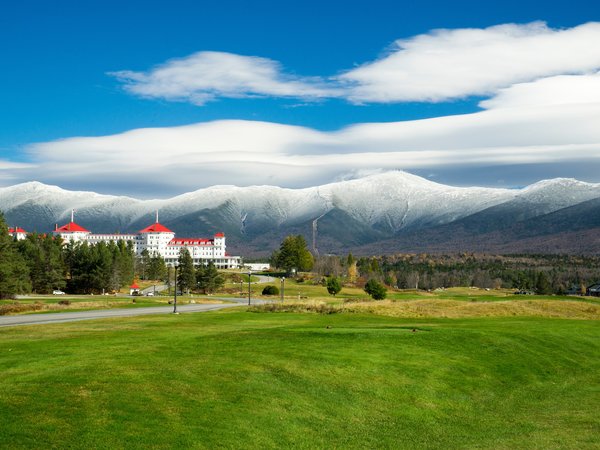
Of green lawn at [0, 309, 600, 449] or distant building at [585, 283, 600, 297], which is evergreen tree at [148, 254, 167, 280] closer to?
distant building at [585, 283, 600, 297]

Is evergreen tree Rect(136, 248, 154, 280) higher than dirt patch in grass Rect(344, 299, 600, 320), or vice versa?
Result: evergreen tree Rect(136, 248, 154, 280)

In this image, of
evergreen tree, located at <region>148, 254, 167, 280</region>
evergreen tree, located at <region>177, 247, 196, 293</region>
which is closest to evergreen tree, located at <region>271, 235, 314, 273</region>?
evergreen tree, located at <region>148, 254, 167, 280</region>

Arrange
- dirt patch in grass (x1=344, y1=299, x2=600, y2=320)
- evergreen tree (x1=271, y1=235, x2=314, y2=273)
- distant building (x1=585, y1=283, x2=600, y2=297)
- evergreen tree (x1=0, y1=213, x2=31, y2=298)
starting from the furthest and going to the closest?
evergreen tree (x1=271, y1=235, x2=314, y2=273)
distant building (x1=585, y1=283, x2=600, y2=297)
evergreen tree (x1=0, y1=213, x2=31, y2=298)
dirt patch in grass (x1=344, y1=299, x2=600, y2=320)

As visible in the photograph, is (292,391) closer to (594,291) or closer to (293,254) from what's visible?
(293,254)


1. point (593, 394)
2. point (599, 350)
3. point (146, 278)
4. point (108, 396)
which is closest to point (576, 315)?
point (599, 350)

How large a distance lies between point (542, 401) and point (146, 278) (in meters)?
167

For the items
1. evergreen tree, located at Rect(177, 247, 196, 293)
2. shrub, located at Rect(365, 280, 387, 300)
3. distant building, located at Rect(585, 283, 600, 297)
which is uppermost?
evergreen tree, located at Rect(177, 247, 196, 293)

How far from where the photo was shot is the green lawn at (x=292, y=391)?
715 inches

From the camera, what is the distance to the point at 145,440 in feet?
55.7

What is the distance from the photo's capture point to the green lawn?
59.6 feet

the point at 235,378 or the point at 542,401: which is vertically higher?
the point at 235,378

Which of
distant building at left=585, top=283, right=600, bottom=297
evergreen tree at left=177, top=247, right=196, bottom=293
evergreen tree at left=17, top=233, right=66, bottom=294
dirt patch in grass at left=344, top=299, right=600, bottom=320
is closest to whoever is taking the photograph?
dirt patch in grass at left=344, top=299, right=600, bottom=320

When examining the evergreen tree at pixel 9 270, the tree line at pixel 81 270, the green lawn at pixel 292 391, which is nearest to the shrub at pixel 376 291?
the tree line at pixel 81 270

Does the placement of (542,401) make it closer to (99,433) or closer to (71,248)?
(99,433)
